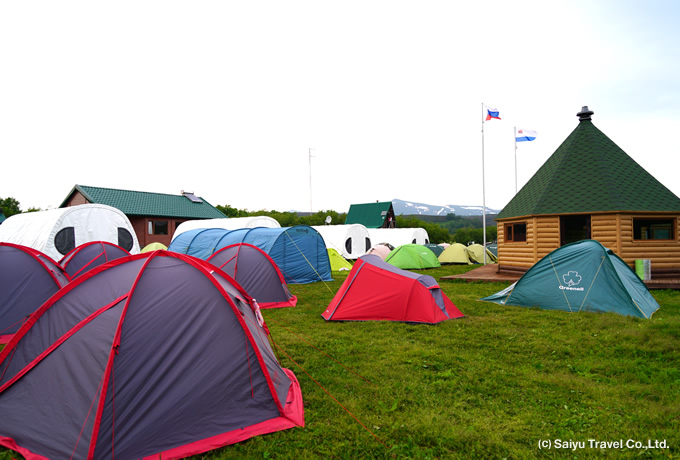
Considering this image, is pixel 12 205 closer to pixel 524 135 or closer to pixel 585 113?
pixel 524 135

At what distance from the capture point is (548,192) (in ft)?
51.4

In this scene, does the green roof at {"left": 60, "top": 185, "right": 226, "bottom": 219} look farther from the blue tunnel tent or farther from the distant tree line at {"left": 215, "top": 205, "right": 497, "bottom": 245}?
the blue tunnel tent

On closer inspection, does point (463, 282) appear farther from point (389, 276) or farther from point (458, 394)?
point (458, 394)

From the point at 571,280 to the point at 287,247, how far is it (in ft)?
31.0

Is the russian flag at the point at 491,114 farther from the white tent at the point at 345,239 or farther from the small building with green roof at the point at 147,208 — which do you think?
the small building with green roof at the point at 147,208

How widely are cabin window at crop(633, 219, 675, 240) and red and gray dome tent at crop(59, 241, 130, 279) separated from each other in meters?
18.1

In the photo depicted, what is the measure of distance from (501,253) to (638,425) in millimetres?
13886

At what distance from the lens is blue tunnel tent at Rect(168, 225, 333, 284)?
14750 millimetres

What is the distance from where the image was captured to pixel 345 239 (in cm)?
2641

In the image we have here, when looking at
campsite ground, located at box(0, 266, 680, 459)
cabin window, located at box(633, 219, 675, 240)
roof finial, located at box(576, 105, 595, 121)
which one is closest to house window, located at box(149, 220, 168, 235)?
campsite ground, located at box(0, 266, 680, 459)

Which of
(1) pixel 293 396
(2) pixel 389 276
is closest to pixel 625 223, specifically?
(2) pixel 389 276

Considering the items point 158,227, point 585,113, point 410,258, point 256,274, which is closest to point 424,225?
point 410,258

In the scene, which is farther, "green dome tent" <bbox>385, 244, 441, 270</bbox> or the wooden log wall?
"green dome tent" <bbox>385, 244, 441, 270</bbox>

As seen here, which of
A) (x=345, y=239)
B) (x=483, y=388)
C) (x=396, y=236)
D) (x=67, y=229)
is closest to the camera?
(x=483, y=388)
